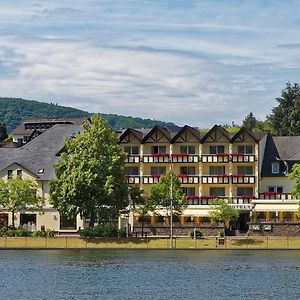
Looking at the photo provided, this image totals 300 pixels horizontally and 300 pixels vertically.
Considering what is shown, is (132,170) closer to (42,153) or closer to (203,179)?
(203,179)

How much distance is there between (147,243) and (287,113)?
82.9 metres

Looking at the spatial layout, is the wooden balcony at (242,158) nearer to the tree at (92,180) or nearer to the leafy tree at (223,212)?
the leafy tree at (223,212)

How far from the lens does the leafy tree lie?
117 m

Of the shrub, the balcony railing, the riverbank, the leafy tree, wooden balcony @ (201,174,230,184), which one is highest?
wooden balcony @ (201,174,230,184)

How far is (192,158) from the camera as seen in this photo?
129 m

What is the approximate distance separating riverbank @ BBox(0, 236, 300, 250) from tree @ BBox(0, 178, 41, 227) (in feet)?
31.5

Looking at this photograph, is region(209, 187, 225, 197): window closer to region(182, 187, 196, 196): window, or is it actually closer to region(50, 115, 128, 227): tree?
region(182, 187, 196, 196): window

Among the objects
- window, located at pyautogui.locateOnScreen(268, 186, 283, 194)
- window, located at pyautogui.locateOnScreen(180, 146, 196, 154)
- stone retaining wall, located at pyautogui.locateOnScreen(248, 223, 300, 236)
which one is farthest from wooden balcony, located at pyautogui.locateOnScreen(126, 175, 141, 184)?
stone retaining wall, located at pyautogui.locateOnScreen(248, 223, 300, 236)

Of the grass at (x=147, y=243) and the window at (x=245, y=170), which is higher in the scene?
the window at (x=245, y=170)

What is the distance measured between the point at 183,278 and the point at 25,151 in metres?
64.6

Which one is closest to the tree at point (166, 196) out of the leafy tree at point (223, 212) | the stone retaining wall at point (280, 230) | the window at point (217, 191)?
the leafy tree at point (223, 212)

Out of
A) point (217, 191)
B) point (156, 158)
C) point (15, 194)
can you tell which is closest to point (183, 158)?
point (156, 158)

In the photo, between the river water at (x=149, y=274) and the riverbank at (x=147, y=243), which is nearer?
the river water at (x=149, y=274)

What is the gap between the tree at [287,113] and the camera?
181 meters
